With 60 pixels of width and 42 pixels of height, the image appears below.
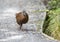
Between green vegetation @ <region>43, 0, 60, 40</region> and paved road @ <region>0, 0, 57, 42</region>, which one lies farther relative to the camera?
green vegetation @ <region>43, 0, 60, 40</region>

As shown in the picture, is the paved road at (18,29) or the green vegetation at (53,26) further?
the green vegetation at (53,26)

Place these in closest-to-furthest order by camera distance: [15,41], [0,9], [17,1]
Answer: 1. [15,41]
2. [0,9]
3. [17,1]

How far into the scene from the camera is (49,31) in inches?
466

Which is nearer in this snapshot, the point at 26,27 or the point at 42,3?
the point at 26,27

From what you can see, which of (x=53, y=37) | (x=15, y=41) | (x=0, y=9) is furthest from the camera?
(x=0, y=9)

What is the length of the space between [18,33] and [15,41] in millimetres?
1287

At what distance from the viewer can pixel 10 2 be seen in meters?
20.3

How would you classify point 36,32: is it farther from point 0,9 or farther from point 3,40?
point 0,9

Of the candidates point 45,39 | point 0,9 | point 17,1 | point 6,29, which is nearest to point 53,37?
point 45,39

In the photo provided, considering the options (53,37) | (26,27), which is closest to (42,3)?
(26,27)

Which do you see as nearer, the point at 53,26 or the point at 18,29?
the point at 53,26

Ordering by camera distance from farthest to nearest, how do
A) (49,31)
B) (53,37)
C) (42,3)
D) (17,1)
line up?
(17,1), (42,3), (49,31), (53,37)

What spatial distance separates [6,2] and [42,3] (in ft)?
8.77

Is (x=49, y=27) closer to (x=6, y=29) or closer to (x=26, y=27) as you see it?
(x=26, y=27)
